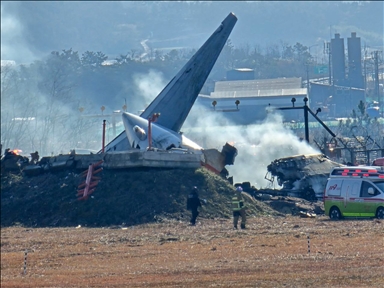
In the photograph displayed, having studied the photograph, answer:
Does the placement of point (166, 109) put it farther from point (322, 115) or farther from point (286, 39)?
point (286, 39)

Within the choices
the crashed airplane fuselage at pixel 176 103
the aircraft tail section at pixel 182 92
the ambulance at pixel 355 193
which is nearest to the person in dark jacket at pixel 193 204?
the ambulance at pixel 355 193

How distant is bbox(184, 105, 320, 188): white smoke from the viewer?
194ft

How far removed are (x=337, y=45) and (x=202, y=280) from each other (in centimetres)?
4910

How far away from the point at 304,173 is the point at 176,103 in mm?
11037

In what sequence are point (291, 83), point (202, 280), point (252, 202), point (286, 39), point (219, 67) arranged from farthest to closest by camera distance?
point (286, 39) < point (219, 67) < point (291, 83) < point (252, 202) < point (202, 280)

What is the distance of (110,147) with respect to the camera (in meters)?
53.0

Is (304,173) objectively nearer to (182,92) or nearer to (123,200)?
(123,200)

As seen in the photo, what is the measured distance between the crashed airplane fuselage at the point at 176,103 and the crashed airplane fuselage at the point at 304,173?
4494 mm

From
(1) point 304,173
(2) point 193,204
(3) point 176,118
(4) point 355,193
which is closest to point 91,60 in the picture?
(3) point 176,118

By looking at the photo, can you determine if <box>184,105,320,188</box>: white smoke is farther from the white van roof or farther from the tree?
Result: the tree

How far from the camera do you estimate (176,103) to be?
54500 mm

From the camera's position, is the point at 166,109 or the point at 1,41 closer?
the point at 166,109

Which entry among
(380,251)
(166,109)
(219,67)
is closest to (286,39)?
(219,67)

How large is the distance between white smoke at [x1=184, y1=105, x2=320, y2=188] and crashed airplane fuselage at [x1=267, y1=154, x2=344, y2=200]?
634 centimetres
